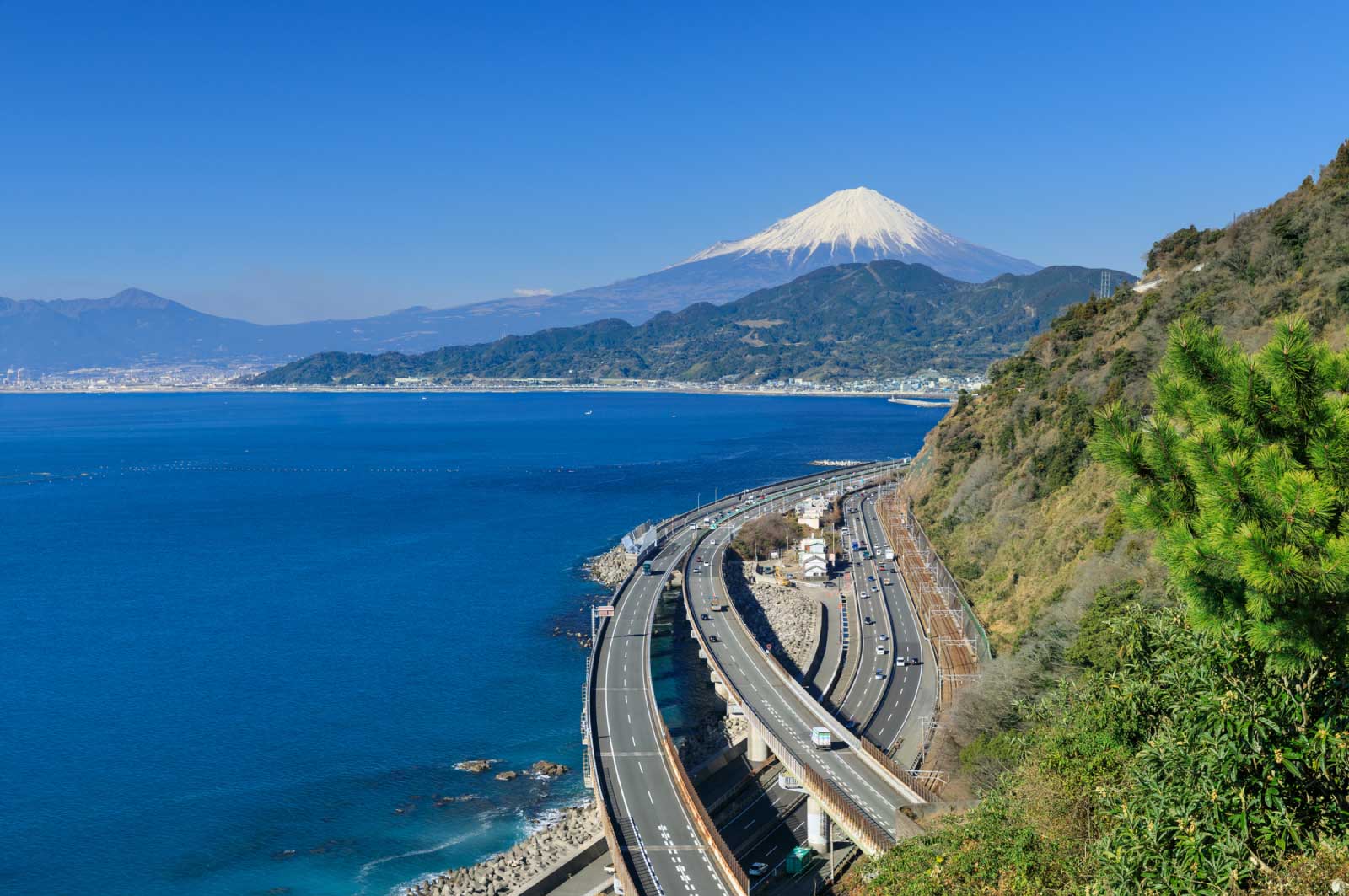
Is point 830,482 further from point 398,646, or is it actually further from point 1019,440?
point 398,646

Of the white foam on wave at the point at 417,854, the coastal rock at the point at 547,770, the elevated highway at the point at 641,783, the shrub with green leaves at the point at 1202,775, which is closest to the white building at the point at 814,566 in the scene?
the elevated highway at the point at 641,783

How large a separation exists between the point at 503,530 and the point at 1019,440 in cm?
2705

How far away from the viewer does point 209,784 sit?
928 inches

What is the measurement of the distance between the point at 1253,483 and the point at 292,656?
106 feet

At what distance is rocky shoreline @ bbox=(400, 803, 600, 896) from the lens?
18203 mm

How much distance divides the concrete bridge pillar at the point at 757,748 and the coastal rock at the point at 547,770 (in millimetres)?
4350

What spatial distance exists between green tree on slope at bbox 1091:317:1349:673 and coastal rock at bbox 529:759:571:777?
62.1ft

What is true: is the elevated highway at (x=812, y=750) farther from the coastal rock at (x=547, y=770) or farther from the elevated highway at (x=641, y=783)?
the coastal rock at (x=547, y=770)

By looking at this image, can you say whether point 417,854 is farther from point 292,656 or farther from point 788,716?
point 292,656

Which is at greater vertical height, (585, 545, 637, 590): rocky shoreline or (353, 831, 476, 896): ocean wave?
(585, 545, 637, 590): rocky shoreline

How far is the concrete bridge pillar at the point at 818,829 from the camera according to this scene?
1870 centimetres

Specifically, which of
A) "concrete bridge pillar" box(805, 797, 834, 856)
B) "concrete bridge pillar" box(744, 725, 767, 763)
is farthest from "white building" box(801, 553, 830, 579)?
"concrete bridge pillar" box(805, 797, 834, 856)

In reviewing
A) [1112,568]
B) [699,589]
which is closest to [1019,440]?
[699,589]

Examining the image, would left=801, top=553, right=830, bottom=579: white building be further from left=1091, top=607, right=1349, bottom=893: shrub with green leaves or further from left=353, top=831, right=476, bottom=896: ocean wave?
left=1091, top=607, right=1349, bottom=893: shrub with green leaves
